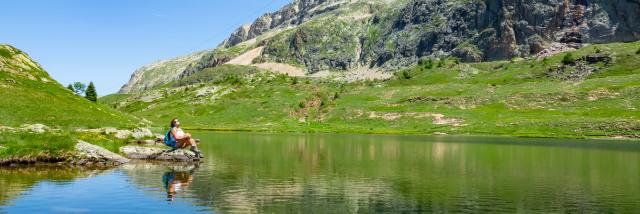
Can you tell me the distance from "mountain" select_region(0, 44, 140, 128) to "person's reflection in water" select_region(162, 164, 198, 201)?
5115 cm

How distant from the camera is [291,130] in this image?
530ft

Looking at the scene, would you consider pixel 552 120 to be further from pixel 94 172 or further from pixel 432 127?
pixel 94 172

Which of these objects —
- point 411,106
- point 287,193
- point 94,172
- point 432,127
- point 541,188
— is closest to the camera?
point 287,193

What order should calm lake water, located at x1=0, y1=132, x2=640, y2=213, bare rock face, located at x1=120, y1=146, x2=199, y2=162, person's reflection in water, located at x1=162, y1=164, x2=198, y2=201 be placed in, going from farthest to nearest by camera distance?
1. bare rock face, located at x1=120, y1=146, x2=199, y2=162
2. person's reflection in water, located at x1=162, y1=164, x2=198, y2=201
3. calm lake water, located at x1=0, y1=132, x2=640, y2=213

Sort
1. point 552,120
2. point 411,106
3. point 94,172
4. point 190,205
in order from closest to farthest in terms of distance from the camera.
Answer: point 190,205
point 94,172
point 552,120
point 411,106

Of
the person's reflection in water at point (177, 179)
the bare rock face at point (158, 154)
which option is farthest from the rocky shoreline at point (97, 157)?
the person's reflection in water at point (177, 179)

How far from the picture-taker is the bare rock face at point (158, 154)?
49.8 meters

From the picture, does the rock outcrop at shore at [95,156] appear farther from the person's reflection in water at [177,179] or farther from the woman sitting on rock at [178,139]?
the person's reflection in water at [177,179]

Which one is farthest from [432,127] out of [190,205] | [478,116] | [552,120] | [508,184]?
[190,205]

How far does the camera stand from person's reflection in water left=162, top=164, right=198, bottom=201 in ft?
105

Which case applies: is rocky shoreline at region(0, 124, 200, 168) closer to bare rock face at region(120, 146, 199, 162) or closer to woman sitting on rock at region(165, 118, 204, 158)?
bare rock face at region(120, 146, 199, 162)

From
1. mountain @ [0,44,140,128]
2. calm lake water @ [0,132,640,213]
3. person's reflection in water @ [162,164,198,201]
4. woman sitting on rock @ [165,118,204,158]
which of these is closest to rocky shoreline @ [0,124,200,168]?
woman sitting on rock @ [165,118,204,158]

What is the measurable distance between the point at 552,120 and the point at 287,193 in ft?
459

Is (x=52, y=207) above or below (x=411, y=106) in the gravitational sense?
below
